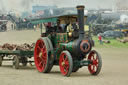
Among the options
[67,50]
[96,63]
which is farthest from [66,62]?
[96,63]

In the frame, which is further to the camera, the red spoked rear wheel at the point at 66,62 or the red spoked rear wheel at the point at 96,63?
the red spoked rear wheel at the point at 96,63

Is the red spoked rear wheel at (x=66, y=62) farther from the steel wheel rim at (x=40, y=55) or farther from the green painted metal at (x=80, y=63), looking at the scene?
the steel wheel rim at (x=40, y=55)

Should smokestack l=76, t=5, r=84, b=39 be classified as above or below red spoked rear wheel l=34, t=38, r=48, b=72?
above

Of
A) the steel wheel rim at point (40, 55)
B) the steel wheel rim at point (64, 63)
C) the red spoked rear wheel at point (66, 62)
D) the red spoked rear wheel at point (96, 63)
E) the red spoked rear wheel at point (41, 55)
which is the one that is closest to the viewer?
the red spoked rear wheel at point (66, 62)

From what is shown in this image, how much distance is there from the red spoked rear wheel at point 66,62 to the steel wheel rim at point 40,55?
3.06 ft

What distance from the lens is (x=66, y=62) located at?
11.2m

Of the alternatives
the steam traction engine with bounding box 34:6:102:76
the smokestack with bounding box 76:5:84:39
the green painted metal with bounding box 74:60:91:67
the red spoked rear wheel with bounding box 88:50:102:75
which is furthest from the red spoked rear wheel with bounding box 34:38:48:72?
the red spoked rear wheel with bounding box 88:50:102:75

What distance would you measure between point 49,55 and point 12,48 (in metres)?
2.66

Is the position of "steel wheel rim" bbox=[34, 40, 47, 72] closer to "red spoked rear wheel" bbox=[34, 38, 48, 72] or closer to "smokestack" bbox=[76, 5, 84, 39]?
"red spoked rear wheel" bbox=[34, 38, 48, 72]

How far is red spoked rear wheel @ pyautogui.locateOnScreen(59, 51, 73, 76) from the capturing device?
35.6ft

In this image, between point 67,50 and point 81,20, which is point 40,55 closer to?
point 67,50

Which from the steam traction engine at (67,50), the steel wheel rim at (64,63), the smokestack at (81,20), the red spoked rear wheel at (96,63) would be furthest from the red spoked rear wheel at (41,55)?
the red spoked rear wheel at (96,63)

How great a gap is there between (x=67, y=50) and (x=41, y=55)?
117 cm

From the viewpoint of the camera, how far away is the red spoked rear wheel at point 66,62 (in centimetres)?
1085
